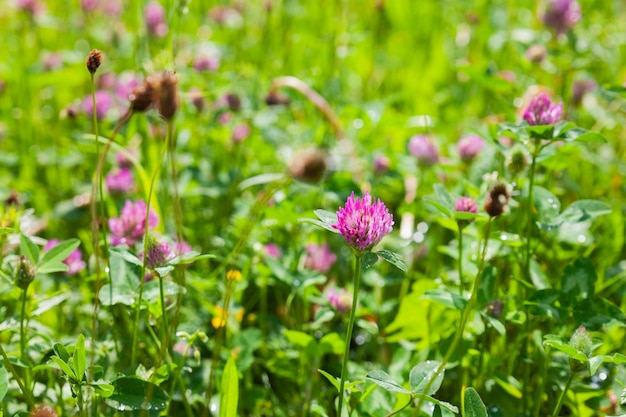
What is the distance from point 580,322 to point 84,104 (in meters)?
1.50

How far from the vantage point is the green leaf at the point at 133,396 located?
1081 mm

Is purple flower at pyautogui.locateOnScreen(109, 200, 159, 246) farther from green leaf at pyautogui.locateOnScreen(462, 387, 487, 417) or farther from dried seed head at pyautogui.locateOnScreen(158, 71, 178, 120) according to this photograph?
green leaf at pyautogui.locateOnScreen(462, 387, 487, 417)

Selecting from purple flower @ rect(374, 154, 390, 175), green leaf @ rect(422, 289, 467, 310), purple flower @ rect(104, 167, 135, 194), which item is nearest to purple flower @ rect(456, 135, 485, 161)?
purple flower @ rect(374, 154, 390, 175)

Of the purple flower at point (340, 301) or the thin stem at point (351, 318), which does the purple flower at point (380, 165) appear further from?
the thin stem at point (351, 318)

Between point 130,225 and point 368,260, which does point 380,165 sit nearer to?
point 130,225

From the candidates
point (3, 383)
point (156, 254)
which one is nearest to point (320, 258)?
point (156, 254)

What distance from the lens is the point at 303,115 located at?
2.41 m

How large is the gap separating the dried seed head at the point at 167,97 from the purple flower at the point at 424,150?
3.04 ft

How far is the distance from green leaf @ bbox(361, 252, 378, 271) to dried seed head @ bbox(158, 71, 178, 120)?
0.31 m

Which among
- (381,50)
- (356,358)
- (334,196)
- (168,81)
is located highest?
(168,81)

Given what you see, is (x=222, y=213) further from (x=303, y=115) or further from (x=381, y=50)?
(x=381, y=50)

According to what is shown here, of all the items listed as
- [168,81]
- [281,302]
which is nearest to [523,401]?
[281,302]

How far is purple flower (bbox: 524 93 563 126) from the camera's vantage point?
1270 mm

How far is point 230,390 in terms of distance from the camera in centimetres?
114
